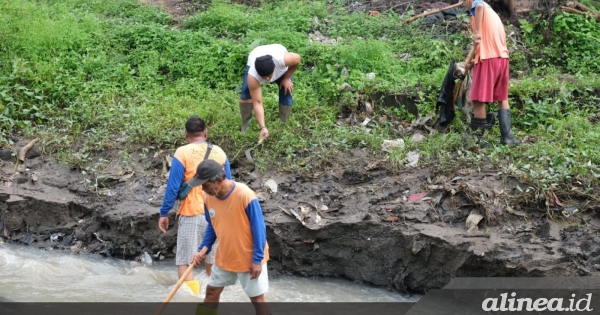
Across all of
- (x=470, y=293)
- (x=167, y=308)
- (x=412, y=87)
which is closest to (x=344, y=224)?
(x=470, y=293)

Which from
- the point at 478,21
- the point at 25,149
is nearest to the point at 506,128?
the point at 478,21

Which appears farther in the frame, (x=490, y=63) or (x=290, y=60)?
(x=290, y=60)

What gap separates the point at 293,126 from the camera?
29.4ft

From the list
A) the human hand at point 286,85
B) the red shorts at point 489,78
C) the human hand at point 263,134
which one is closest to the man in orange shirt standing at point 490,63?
the red shorts at point 489,78

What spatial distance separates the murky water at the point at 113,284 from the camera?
679cm

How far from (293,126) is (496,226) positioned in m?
2.91

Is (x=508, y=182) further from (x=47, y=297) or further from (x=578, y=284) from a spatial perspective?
(x=47, y=297)

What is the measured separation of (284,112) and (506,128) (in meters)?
2.50

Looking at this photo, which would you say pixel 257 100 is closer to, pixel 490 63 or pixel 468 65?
pixel 468 65

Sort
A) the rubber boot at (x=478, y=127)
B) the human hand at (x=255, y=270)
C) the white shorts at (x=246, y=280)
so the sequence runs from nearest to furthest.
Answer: the human hand at (x=255, y=270)
the white shorts at (x=246, y=280)
the rubber boot at (x=478, y=127)

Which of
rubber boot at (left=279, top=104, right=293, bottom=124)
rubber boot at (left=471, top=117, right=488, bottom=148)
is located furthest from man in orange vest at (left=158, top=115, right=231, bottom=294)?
rubber boot at (left=471, top=117, right=488, bottom=148)

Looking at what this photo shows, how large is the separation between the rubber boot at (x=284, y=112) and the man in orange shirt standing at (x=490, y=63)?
2077 mm

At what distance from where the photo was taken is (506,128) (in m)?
8.09

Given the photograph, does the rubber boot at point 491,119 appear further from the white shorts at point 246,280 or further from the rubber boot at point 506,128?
the white shorts at point 246,280
